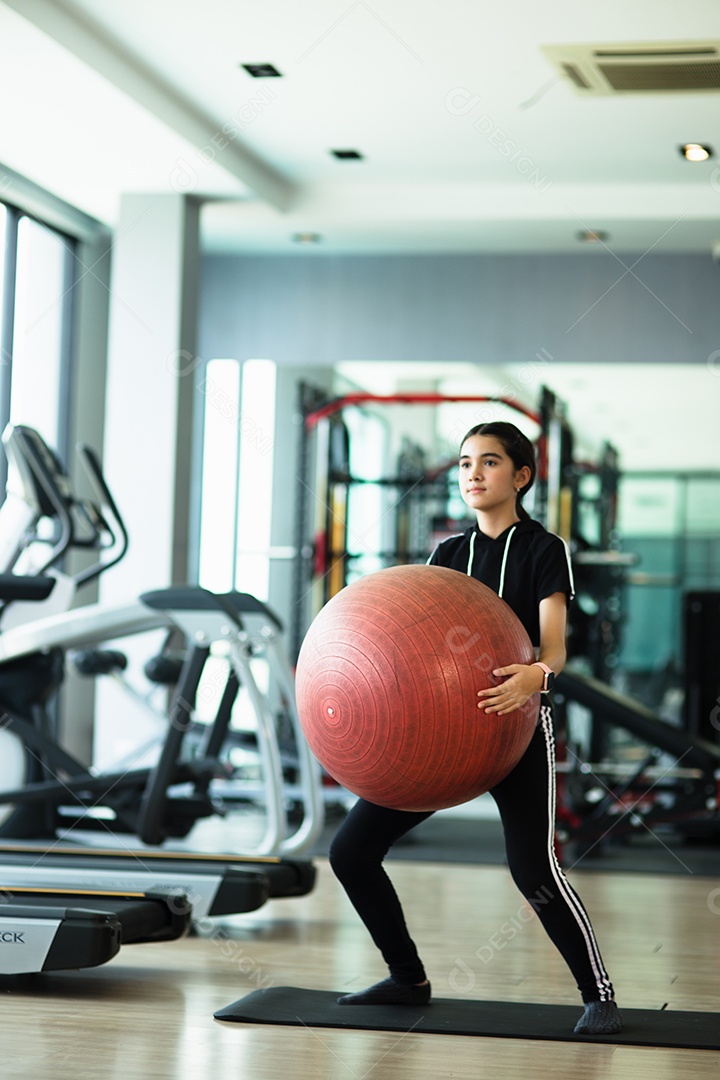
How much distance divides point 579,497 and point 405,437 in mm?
1061

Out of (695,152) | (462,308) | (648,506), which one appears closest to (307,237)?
(462,308)

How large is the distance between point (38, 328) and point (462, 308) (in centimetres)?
237

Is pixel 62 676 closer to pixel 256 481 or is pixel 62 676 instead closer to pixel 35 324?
pixel 35 324

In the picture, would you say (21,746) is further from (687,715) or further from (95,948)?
(687,715)

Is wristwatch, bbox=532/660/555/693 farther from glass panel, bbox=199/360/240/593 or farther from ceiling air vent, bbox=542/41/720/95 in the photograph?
glass panel, bbox=199/360/240/593

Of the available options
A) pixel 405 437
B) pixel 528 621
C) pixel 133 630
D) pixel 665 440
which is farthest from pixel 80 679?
pixel 528 621

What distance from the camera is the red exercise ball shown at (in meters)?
2.58

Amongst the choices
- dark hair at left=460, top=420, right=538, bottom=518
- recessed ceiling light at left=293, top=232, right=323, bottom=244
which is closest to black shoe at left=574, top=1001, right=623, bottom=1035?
dark hair at left=460, top=420, right=538, bottom=518

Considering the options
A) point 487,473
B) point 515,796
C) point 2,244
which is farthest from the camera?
point 2,244

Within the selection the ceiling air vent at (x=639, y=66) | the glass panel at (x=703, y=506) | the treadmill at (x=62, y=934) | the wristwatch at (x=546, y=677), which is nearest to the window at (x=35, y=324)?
the ceiling air vent at (x=639, y=66)

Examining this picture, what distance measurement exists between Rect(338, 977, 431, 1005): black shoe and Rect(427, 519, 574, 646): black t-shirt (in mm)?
853

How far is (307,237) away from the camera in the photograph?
25.0 ft

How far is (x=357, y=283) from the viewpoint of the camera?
8.05 meters

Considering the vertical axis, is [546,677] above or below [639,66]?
below
